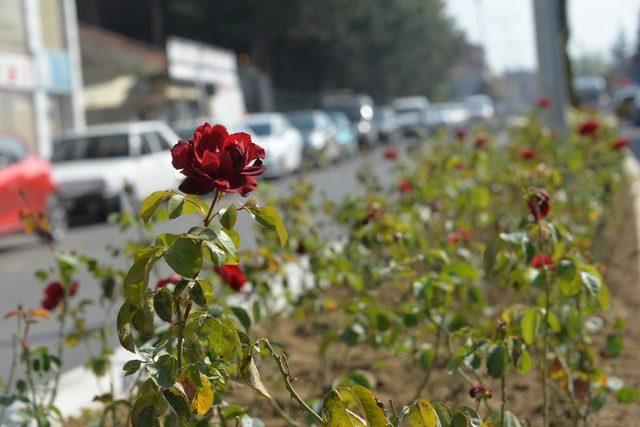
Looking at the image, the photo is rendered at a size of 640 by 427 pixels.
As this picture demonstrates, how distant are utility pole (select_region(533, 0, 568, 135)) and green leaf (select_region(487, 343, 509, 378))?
1068 centimetres

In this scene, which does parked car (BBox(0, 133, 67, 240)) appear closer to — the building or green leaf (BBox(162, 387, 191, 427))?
green leaf (BBox(162, 387, 191, 427))

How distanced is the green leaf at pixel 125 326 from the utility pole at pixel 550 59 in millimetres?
11456

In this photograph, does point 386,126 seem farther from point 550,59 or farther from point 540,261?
point 540,261

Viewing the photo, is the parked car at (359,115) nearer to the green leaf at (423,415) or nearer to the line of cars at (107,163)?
the line of cars at (107,163)

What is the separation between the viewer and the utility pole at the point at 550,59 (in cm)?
1361

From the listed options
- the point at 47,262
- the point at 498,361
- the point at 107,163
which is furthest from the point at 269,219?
the point at 107,163

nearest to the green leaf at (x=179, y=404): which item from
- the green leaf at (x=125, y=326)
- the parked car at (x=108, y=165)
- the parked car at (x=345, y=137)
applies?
the green leaf at (x=125, y=326)

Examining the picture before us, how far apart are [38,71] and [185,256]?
30.6m

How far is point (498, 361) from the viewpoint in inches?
114

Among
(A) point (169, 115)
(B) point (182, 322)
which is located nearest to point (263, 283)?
(B) point (182, 322)

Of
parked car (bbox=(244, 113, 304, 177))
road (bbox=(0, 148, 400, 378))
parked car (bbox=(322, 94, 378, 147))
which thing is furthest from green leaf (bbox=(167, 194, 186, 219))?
parked car (bbox=(322, 94, 378, 147))

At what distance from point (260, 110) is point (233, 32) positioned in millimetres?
5270

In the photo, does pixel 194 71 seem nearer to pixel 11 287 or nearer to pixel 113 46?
pixel 113 46

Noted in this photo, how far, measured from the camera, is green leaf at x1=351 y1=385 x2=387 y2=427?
2.21m
